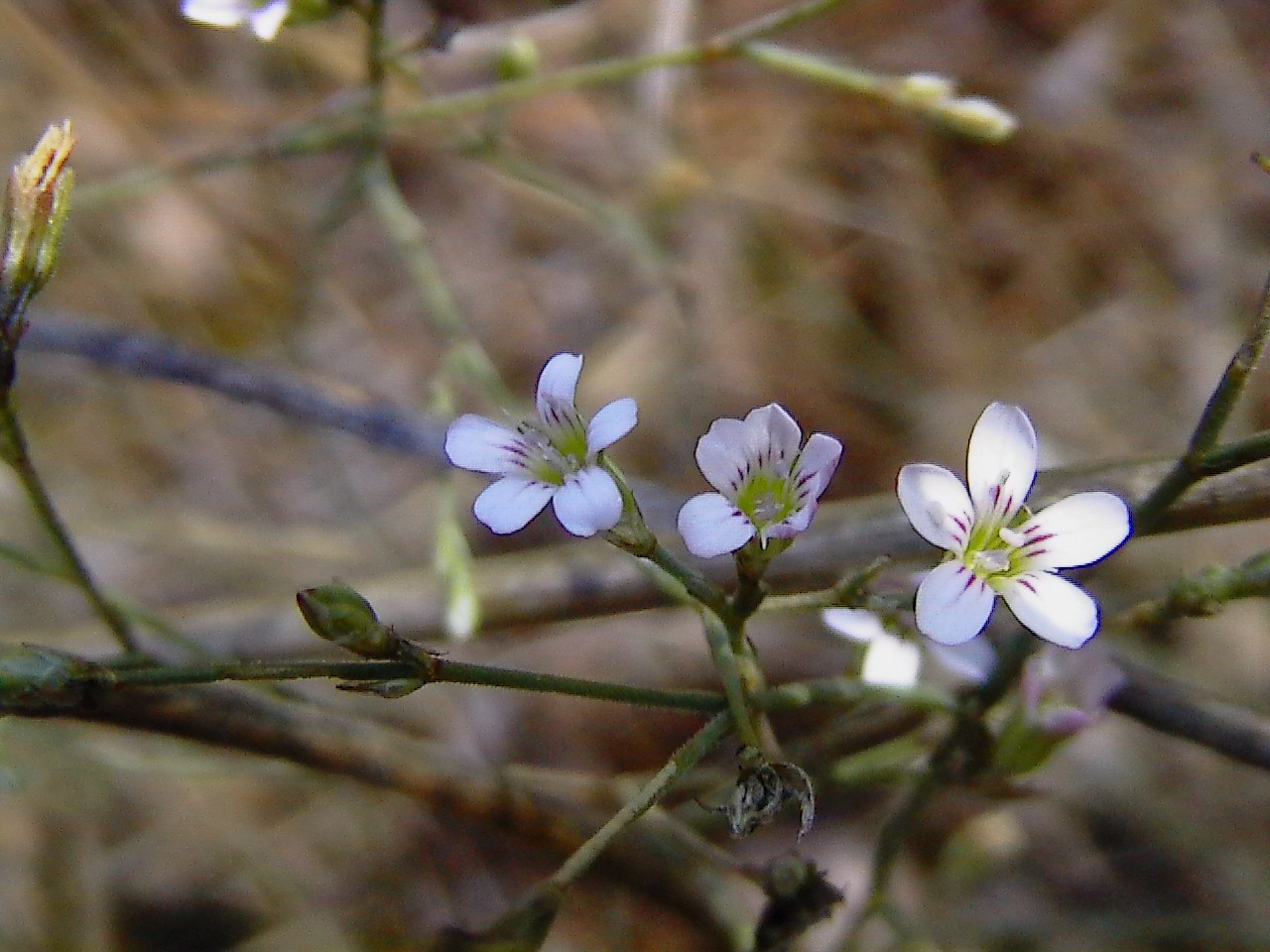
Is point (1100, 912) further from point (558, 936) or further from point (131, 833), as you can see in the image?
point (131, 833)

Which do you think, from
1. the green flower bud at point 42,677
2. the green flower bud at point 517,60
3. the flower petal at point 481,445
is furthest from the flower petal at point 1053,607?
the green flower bud at point 517,60

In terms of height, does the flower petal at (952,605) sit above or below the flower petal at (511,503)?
below

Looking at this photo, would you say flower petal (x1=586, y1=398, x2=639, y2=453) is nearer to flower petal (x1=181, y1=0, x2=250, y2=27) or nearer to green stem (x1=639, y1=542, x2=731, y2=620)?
green stem (x1=639, y1=542, x2=731, y2=620)

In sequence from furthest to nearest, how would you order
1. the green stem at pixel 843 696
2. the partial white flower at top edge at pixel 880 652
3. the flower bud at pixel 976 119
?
the flower bud at pixel 976 119
the partial white flower at top edge at pixel 880 652
the green stem at pixel 843 696

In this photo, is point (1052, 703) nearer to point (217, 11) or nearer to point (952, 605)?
point (952, 605)

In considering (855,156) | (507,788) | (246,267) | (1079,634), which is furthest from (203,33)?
(1079,634)

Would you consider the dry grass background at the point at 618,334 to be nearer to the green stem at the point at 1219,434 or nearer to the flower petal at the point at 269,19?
the flower petal at the point at 269,19

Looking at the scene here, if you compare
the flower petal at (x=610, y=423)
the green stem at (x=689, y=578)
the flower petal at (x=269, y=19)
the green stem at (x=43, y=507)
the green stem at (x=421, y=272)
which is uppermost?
the green stem at (x=421, y=272)
